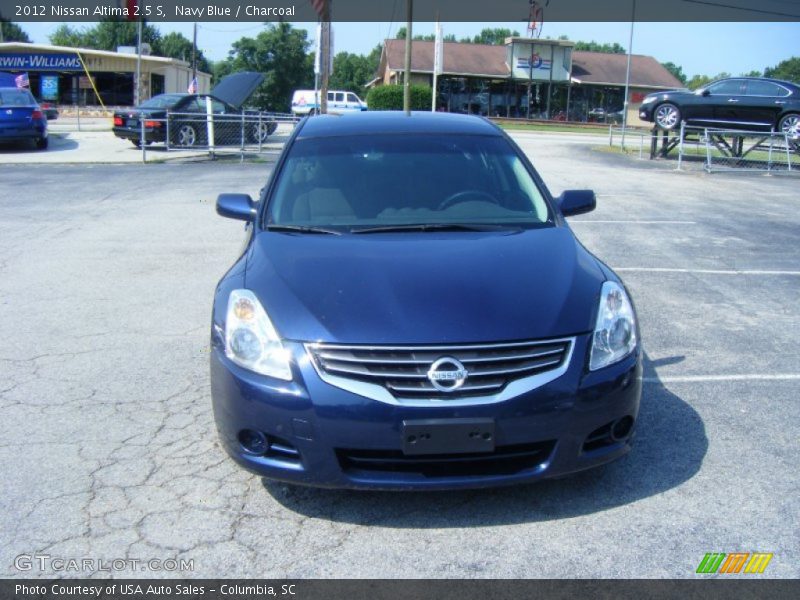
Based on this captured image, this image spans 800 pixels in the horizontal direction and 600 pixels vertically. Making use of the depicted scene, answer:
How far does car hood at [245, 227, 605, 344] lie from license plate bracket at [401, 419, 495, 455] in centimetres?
33

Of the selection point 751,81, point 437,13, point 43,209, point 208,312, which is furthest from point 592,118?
point 208,312

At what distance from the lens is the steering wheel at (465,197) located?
15.7ft

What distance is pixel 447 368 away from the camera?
329 centimetres

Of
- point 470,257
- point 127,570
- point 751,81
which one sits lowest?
point 127,570

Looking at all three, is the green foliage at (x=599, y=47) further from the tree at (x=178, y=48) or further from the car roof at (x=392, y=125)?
the car roof at (x=392, y=125)

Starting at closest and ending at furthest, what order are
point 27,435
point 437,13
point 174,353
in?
1. point 27,435
2. point 174,353
3. point 437,13

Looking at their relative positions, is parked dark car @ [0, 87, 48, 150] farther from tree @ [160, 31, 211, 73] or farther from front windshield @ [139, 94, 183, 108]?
tree @ [160, 31, 211, 73]

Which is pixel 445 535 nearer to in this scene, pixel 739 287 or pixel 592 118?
pixel 739 287

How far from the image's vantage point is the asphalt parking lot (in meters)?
3.29

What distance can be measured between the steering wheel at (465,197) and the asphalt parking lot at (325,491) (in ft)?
4.98

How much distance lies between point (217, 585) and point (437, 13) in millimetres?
41087

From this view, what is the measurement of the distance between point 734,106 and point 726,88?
1.77 feet

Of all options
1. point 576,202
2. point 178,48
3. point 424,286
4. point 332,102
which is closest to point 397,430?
point 424,286

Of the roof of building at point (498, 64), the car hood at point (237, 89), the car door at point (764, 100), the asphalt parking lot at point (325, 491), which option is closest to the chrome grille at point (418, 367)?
the asphalt parking lot at point (325, 491)
